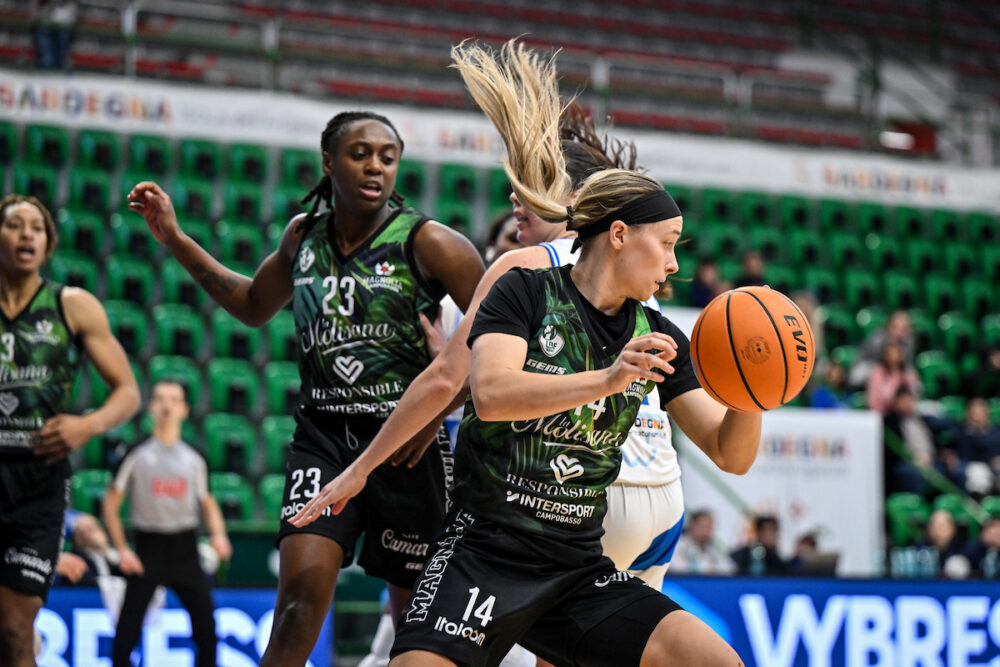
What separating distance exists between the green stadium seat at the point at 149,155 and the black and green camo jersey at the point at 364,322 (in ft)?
32.1

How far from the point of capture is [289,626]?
371cm

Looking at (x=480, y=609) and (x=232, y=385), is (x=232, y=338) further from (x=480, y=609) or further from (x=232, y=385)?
(x=480, y=609)

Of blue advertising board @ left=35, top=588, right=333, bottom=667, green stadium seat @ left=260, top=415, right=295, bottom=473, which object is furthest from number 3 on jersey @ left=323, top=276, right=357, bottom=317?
green stadium seat @ left=260, top=415, right=295, bottom=473

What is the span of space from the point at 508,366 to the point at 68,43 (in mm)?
11171

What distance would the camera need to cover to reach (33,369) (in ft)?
16.0

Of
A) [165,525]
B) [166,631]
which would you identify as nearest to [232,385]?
[165,525]

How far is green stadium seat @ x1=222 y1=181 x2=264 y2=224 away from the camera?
13609mm

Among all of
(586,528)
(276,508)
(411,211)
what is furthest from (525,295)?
(276,508)

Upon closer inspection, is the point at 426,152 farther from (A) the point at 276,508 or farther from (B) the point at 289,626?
(B) the point at 289,626

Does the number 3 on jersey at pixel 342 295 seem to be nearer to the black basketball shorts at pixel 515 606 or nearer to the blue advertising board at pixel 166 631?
the black basketball shorts at pixel 515 606

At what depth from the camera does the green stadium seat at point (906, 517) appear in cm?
1191

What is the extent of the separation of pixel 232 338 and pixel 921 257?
9.22 m

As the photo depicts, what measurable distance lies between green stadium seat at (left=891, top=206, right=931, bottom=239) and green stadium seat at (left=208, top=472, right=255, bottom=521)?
9690mm

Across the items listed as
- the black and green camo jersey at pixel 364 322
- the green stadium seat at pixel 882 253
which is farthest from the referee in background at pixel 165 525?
the green stadium seat at pixel 882 253
